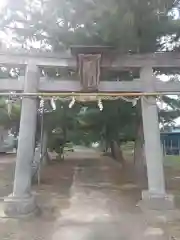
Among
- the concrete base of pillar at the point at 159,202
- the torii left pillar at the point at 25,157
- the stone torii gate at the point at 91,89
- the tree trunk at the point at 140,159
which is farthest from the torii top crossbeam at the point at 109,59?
the tree trunk at the point at 140,159

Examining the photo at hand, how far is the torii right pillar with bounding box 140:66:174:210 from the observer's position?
315 inches

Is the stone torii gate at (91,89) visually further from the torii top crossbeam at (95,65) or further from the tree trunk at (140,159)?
the tree trunk at (140,159)

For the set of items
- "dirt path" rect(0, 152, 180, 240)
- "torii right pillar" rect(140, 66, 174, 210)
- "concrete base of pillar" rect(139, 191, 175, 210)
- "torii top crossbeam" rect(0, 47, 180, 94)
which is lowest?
"dirt path" rect(0, 152, 180, 240)

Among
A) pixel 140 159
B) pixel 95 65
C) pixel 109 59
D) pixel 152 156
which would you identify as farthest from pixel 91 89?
pixel 140 159

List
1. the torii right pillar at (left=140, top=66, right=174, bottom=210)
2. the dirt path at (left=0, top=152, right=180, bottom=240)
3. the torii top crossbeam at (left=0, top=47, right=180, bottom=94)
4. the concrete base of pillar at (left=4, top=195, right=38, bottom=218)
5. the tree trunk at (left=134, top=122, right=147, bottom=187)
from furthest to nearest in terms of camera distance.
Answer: the tree trunk at (left=134, top=122, right=147, bottom=187), the torii top crossbeam at (left=0, top=47, right=180, bottom=94), the torii right pillar at (left=140, top=66, right=174, bottom=210), the concrete base of pillar at (left=4, top=195, right=38, bottom=218), the dirt path at (left=0, top=152, right=180, bottom=240)

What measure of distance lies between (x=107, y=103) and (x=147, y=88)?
398 centimetres

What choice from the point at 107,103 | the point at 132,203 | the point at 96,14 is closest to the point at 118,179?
the point at 107,103

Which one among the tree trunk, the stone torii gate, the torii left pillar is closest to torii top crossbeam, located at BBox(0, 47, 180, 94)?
the stone torii gate

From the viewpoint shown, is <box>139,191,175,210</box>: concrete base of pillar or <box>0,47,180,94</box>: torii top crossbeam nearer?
<box>139,191,175,210</box>: concrete base of pillar

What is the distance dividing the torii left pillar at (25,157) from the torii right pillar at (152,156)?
2706 millimetres

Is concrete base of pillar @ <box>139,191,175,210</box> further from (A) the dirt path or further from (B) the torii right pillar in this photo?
(A) the dirt path

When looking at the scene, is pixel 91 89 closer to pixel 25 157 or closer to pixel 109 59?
pixel 109 59

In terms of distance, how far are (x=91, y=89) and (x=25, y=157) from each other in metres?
2.26

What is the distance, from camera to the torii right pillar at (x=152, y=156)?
315 inches
